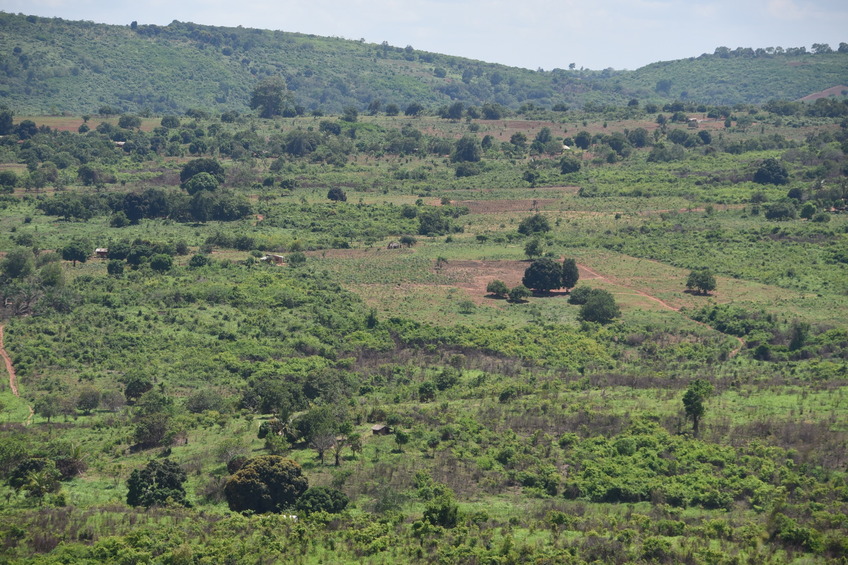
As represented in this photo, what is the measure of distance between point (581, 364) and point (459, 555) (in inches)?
1157

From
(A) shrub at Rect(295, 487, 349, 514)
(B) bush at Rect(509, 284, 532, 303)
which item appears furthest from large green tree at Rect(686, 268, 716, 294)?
(A) shrub at Rect(295, 487, 349, 514)

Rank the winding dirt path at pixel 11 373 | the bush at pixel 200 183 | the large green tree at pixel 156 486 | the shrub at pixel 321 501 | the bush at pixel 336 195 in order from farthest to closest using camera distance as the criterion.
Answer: the bush at pixel 336 195 → the bush at pixel 200 183 → the winding dirt path at pixel 11 373 → the large green tree at pixel 156 486 → the shrub at pixel 321 501

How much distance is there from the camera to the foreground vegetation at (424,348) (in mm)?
36219

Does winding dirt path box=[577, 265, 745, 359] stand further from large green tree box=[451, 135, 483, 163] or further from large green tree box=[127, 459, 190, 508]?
large green tree box=[451, 135, 483, 163]

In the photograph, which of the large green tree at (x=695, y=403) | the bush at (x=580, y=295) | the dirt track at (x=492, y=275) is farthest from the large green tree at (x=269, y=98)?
the large green tree at (x=695, y=403)

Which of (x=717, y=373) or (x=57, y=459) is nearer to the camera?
(x=57, y=459)

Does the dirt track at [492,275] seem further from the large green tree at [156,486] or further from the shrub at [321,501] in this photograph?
the large green tree at [156,486]

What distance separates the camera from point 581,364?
199 feet

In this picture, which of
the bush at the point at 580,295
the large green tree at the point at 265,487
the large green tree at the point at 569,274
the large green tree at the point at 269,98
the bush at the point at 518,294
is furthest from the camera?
the large green tree at the point at 269,98

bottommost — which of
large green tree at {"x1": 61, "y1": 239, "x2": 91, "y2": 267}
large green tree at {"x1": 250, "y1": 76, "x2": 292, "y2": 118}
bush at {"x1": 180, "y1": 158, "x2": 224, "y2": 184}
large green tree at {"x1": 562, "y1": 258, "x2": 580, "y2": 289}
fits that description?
large green tree at {"x1": 61, "y1": 239, "x2": 91, "y2": 267}

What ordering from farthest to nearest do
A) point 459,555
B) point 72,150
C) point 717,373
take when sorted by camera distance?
point 72,150 < point 717,373 < point 459,555

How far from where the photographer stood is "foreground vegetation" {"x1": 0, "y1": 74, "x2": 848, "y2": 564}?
3622cm

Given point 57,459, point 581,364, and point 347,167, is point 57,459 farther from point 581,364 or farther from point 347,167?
point 347,167

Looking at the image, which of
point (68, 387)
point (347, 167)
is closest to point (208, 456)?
point (68, 387)
